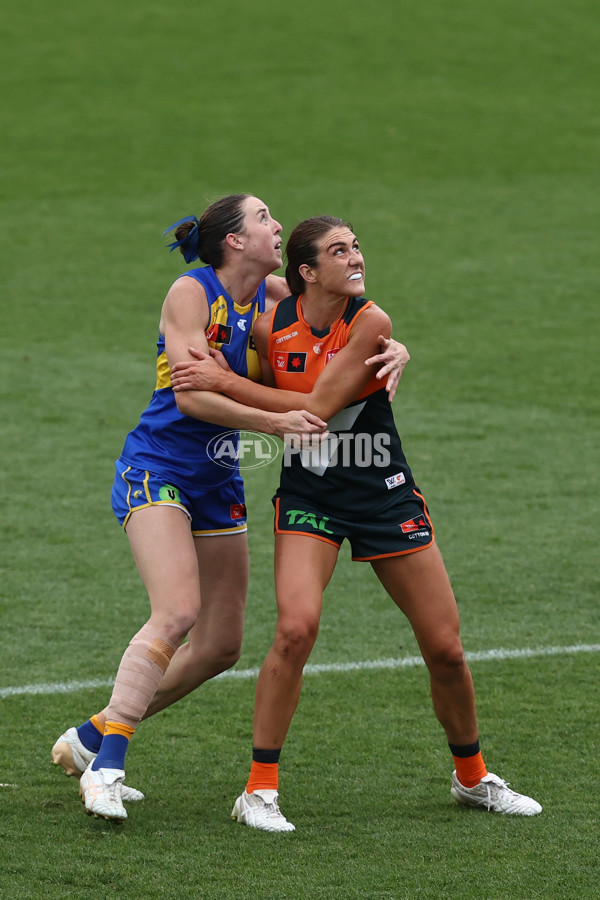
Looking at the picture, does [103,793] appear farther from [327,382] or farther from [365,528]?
→ [327,382]

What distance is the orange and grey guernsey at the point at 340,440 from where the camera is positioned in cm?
447

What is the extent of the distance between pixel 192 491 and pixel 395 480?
0.70 meters

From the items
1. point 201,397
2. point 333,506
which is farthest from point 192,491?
point 333,506

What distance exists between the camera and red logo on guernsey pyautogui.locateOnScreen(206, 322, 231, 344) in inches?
180

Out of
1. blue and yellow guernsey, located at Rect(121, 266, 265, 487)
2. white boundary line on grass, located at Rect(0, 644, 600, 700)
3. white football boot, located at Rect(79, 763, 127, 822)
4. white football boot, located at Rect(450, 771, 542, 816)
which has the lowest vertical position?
white boundary line on grass, located at Rect(0, 644, 600, 700)

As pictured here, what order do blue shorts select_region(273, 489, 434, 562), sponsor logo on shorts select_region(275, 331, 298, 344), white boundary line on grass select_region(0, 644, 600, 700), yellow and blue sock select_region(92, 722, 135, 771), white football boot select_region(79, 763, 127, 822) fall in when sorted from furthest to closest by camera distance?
white boundary line on grass select_region(0, 644, 600, 700), sponsor logo on shorts select_region(275, 331, 298, 344), blue shorts select_region(273, 489, 434, 562), yellow and blue sock select_region(92, 722, 135, 771), white football boot select_region(79, 763, 127, 822)

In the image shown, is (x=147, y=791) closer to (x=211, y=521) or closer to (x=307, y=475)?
(x=211, y=521)

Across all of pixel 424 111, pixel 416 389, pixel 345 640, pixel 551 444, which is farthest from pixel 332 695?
pixel 424 111

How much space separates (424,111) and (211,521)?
62.3 ft

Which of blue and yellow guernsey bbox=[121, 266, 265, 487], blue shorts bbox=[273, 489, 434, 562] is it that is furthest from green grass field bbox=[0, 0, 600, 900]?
blue and yellow guernsey bbox=[121, 266, 265, 487]

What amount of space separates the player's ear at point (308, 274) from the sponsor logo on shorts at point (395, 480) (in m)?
0.72

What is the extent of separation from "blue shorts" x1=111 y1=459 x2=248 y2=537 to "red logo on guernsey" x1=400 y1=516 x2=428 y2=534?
63 cm

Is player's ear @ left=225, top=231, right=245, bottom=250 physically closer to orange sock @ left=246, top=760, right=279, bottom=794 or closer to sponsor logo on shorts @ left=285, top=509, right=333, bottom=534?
sponsor logo on shorts @ left=285, top=509, right=333, bottom=534

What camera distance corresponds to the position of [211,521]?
184 inches
